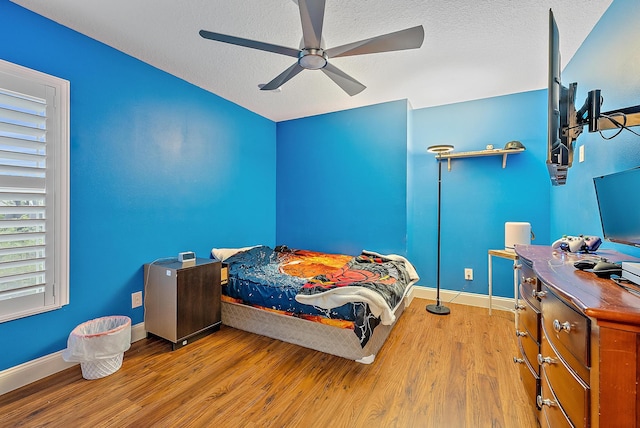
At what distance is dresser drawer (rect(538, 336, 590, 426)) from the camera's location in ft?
2.77

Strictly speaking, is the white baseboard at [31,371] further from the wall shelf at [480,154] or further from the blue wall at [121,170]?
the wall shelf at [480,154]

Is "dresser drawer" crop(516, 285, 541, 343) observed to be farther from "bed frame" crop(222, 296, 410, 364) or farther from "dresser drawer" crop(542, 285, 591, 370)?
"bed frame" crop(222, 296, 410, 364)

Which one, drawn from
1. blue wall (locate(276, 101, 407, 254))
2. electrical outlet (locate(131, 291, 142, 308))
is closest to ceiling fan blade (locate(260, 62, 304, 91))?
blue wall (locate(276, 101, 407, 254))

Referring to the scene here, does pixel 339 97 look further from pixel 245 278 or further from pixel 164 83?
pixel 245 278

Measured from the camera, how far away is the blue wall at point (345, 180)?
3.32 m

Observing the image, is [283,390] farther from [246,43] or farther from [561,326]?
[246,43]

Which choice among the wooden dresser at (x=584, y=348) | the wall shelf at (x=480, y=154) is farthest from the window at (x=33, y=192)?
the wall shelf at (x=480, y=154)

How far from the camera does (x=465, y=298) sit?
3273 mm

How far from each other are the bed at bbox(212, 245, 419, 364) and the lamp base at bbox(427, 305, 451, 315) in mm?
298

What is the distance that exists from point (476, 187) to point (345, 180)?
1613 millimetres

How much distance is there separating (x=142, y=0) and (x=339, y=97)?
2.04m

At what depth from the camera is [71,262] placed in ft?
6.56

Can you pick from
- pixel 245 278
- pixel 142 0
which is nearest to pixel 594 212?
pixel 245 278

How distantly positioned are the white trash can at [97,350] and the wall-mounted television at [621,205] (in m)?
2.97
